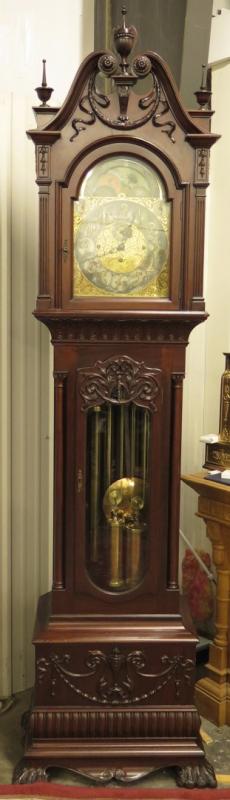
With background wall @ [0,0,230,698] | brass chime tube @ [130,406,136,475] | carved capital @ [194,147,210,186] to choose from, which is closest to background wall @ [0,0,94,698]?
background wall @ [0,0,230,698]

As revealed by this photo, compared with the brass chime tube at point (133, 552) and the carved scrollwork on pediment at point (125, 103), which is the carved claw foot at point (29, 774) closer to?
the brass chime tube at point (133, 552)

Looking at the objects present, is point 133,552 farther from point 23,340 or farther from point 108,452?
point 23,340

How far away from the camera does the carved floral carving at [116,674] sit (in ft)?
5.96

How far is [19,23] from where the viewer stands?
2086mm

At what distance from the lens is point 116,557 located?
1.84m

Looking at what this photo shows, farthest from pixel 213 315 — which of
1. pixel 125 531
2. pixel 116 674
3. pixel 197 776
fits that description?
pixel 197 776

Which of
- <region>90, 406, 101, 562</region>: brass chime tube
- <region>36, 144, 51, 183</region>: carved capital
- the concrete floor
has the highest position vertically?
<region>36, 144, 51, 183</region>: carved capital

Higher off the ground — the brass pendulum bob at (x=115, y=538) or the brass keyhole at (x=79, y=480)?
the brass keyhole at (x=79, y=480)

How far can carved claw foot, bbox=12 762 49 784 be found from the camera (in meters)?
1.79

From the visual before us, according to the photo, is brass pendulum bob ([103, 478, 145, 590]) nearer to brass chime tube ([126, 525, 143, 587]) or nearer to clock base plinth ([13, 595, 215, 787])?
brass chime tube ([126, 525, 143, 587])

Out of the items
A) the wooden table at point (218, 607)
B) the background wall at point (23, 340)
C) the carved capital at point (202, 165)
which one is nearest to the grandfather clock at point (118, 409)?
the carved capital at point (202, 165)

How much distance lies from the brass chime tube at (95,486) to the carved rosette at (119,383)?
4cm

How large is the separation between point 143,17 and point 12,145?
0.59 metres

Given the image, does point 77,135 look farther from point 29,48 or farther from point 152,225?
point 29,48
